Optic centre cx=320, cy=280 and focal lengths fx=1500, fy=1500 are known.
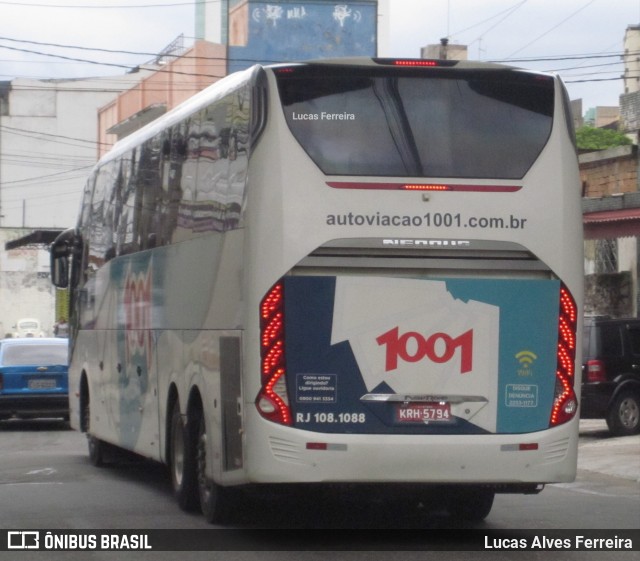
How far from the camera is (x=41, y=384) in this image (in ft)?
85.6

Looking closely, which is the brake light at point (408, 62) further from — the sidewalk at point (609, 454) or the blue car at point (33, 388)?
the blue car at point (33, 388)

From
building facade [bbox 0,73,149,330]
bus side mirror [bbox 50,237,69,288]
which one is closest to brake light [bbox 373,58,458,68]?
bus side mirror [bbox 50,237,69,288]

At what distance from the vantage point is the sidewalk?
18.4m

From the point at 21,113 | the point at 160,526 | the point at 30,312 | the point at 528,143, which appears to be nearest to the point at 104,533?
the point at 160,526

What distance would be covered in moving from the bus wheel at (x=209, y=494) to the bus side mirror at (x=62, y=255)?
23.9ft

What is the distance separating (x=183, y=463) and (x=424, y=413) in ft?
10.4

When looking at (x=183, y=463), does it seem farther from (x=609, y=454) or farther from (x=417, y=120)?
(x=609, y=454)

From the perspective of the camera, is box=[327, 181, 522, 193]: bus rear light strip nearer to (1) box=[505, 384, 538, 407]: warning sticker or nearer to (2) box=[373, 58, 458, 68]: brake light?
(2) box=[373, 58, 458, 68]: brake light

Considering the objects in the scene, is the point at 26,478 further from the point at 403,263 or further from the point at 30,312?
the point at 30,312

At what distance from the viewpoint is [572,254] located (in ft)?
35.8

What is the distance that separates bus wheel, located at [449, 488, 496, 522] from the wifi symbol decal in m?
1.96

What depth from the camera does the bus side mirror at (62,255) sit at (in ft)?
63.8

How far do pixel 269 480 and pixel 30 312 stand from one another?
8016 cm

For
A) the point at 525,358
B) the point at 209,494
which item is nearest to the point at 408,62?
the point at 525,358
